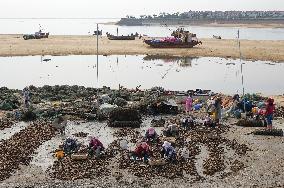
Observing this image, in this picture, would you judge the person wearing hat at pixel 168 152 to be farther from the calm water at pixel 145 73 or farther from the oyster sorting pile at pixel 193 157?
the calm water at pixel 145 73

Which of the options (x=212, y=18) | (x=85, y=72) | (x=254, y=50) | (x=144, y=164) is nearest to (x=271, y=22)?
(x=212, y=18)

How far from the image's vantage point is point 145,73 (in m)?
49.3

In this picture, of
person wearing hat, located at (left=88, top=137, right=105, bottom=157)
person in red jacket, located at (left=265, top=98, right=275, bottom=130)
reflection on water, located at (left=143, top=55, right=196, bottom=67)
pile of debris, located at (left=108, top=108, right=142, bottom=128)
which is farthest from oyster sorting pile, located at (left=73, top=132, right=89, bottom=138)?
reflection on water, located at (left=143, top=55, right=196, bottom=67)

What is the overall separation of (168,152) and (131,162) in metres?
1.52

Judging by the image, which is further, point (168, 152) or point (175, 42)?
point (175, 42)

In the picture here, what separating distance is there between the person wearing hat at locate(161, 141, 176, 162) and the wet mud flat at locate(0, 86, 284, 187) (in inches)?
13.6

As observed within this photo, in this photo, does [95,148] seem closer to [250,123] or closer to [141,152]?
[141,152]

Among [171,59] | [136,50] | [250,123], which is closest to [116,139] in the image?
[250,123]

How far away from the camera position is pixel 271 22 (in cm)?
18725

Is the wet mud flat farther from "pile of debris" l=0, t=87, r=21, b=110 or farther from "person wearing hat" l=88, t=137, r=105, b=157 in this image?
"pile of debris" l=0, t=87, r=21, b=110

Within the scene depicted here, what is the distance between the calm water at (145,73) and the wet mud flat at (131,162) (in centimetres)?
1487

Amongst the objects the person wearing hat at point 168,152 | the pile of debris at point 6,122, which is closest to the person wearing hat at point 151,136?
the person wearing hat at point 168,152

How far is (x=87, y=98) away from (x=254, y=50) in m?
40.4

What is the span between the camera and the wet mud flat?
695 inches
